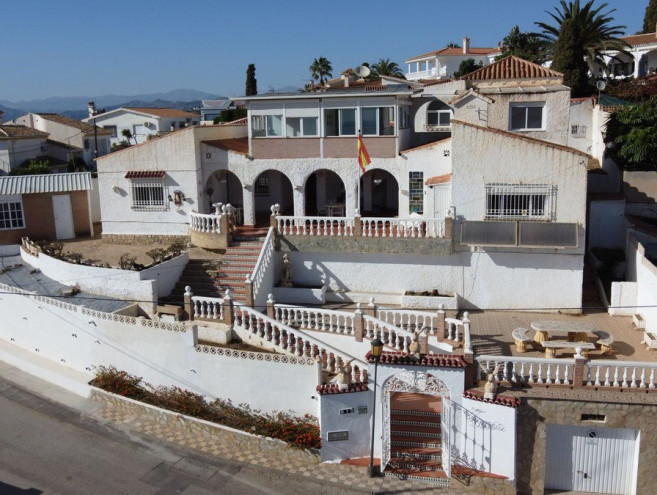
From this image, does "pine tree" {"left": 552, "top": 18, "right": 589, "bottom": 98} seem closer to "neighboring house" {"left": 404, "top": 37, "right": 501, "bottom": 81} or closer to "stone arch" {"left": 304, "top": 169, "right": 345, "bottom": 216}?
"stone arch" {"left": 304, "top": 169, "right": 345, "bottom": 216}

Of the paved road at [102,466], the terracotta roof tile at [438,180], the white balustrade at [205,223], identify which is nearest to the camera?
the paved road at [102,466]

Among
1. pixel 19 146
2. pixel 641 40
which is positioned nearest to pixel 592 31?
pixel 641 40

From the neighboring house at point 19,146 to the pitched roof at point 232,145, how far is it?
26826mm

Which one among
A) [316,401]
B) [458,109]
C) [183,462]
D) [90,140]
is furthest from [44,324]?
[90,140]

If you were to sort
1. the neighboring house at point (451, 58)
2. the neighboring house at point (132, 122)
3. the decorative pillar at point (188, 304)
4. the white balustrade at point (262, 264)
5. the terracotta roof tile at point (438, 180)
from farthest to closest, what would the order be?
the neighboring house at point (451, 58)
the neighboring house at point (132, 122)
the terracotta roof tile at point (438, 180)
the white balustrade at point (262, 264)
the decorative pillar at point (188, 304)

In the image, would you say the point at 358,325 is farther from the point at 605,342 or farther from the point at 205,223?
the point at 205,223

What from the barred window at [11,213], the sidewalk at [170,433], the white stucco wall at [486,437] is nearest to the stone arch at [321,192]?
the sidewalk at [170,433]

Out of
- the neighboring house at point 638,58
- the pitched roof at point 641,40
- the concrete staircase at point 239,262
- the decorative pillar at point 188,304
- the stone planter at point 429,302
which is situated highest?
the pitched roof at point 641,40

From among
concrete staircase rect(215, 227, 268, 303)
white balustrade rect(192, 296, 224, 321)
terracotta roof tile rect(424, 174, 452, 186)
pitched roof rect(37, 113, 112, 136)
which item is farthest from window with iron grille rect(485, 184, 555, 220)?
pitched roof rect(37, 113, 112, 136)

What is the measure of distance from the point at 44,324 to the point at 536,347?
16.4m

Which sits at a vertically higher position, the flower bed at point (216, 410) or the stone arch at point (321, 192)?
the stone arch at point (321, 192)

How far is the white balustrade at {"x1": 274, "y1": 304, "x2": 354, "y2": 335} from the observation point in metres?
19.1

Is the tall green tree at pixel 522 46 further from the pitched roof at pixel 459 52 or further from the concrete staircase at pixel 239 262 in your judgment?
the concrete staircase at pixel 239 262

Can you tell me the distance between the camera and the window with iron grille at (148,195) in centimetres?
2688
